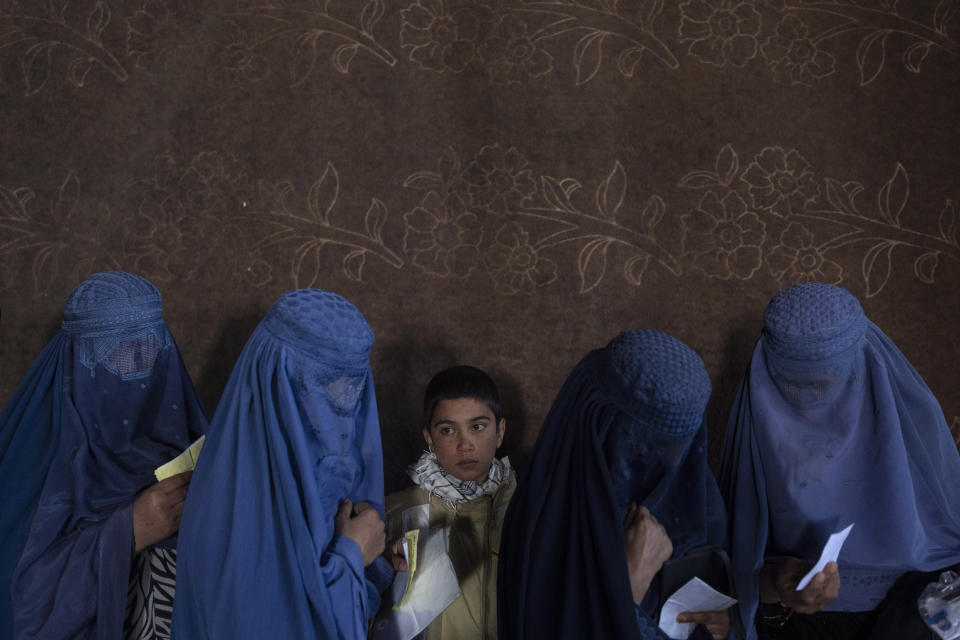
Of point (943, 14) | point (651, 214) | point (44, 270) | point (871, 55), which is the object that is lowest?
point (44, 270)

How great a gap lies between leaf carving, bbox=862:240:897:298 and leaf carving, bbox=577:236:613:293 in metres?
0.99

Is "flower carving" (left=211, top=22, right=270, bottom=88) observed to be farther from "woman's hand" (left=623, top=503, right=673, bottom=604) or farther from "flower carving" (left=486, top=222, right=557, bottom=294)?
"woman's hand" (left=623, top=503, right=673, bottom=604)

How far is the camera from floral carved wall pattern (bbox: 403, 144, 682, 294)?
2.92 metres

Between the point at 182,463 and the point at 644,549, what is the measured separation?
122 cm

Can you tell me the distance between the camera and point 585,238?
293 cm

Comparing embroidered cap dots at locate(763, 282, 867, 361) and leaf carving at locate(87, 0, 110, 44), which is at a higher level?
leaf carving at locate(87, 0, 110, 44)

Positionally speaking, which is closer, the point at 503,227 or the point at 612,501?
the point at 612,501

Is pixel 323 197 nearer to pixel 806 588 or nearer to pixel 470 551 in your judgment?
pixel 470 551

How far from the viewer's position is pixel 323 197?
290 cm

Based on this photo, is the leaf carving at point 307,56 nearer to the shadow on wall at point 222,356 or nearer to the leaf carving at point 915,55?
the shadow on wall at point 222,356

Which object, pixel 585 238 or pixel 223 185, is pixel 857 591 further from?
pixel 223 185

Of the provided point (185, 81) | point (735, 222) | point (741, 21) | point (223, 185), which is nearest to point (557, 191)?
point (735, 222)

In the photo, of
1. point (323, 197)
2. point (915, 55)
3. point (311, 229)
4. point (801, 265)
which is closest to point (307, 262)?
point (311, 229)

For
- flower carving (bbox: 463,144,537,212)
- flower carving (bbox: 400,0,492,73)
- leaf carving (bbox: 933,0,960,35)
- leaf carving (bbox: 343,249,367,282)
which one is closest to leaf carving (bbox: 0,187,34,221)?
leaf carving (bbox: 343,249,367,282)
